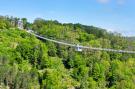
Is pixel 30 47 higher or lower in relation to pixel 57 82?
higher

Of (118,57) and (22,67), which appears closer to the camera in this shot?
(22,67)

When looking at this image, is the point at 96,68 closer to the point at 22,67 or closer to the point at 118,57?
the point at 118,57

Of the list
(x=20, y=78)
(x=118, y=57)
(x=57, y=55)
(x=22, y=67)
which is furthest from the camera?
(x=118, y=57)

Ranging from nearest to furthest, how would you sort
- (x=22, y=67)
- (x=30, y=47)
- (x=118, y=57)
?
1. (x=22, y=67)
2. (x=30, y=47)
3. (x=118, y=57)

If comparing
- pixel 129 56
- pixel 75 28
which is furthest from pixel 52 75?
pixel 75 28

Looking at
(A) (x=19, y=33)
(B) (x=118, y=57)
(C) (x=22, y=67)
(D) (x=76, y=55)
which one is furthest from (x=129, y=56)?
(C) (x=22, y=67)

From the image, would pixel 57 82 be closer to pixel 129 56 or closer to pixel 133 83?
pixel 133 83
